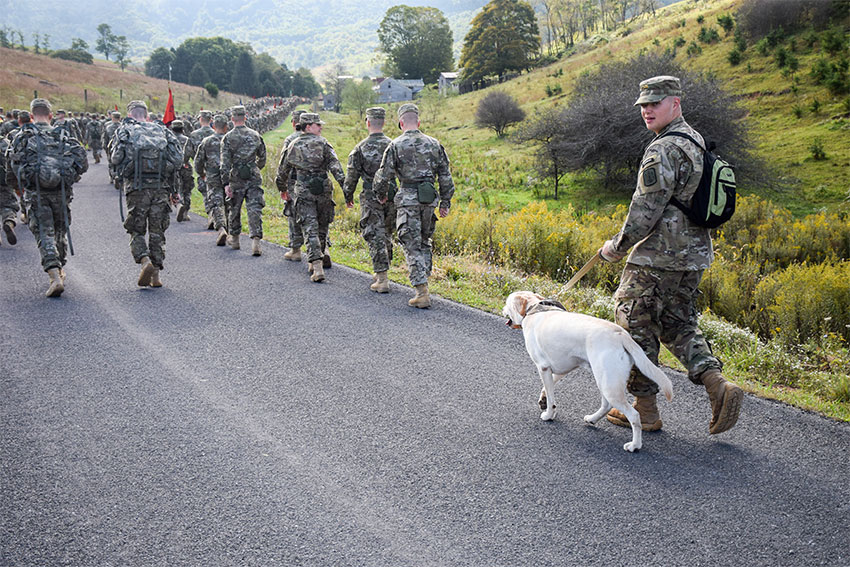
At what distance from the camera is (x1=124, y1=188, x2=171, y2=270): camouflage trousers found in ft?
26.9

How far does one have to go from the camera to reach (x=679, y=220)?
404 centimetres

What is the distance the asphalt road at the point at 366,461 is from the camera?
10.0ft

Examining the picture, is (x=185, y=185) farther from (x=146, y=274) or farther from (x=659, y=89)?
(x=659, y=89)

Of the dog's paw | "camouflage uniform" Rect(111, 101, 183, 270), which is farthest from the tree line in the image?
the dog's paw

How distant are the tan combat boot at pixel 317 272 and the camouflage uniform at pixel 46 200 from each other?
133 inches

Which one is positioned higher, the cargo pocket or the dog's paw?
the cargo pocket

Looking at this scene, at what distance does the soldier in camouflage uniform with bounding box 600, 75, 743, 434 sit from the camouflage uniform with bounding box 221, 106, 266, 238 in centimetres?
762

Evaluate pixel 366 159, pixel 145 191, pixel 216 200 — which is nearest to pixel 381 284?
pixel 366 159

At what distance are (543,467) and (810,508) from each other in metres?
1.50

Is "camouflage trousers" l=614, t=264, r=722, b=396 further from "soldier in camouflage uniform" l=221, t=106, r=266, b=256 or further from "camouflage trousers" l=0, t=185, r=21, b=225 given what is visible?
"camouflage trousers" l=0, t=185, r=21, b=225

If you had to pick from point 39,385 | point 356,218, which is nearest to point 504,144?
point 356,218

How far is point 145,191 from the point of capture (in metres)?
8.21

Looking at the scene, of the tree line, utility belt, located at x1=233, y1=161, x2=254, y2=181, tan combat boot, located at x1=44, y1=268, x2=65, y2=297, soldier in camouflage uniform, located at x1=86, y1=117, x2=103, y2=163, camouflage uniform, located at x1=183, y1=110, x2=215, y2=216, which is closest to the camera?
tan combat boot, located at x1=44, y1=268, x2=65, y2=297

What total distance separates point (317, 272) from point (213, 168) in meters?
5.11
